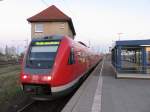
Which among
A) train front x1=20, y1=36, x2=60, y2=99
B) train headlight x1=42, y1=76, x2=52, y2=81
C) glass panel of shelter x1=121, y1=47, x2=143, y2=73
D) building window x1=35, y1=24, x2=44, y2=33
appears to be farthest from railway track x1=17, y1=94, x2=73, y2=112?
building window x1=35, y1=24, x2=44, y2=33

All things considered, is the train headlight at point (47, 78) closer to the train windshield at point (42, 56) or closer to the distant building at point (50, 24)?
the train windshield at point (42, 56)

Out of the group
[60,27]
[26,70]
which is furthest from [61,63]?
[60,27]

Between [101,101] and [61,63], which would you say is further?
[61,63]

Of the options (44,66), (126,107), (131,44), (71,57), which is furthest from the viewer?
(131,44)

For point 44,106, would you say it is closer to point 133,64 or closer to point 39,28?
point 133,64

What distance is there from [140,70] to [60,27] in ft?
68.1

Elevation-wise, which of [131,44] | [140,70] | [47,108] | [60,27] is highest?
[60,27]

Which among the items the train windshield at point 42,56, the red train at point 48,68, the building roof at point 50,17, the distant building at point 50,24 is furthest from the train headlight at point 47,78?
the building roof at point 50,17

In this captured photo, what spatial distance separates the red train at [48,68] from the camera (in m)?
9.14

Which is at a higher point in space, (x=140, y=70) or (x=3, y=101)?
(x=140, y=70)

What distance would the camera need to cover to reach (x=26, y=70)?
966 centimetres

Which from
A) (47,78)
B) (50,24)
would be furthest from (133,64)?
(50,24)

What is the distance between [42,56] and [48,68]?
80cm

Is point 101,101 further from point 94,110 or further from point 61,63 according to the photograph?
point 61,63
